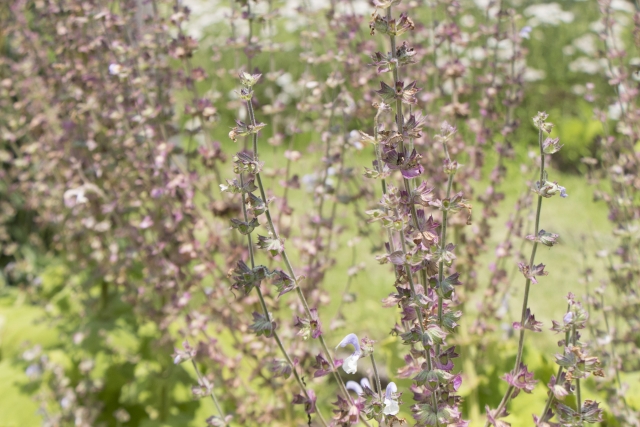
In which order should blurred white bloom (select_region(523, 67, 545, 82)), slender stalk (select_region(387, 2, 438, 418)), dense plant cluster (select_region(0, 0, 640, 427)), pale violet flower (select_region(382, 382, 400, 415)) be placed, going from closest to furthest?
1. slender stalk (select_region(387, 2, 438, 418))
2. pale violet flower (select_region(382, 382, 400, 415))
3. dense plant cluster (select_region(0, 0, 640, 427))
4. blurred white bloom (select_region(523, 67, 545, 82))

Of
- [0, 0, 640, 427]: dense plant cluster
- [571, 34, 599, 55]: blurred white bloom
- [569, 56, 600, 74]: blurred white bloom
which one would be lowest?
[569, 56, 600, 74]: blurred white bloom

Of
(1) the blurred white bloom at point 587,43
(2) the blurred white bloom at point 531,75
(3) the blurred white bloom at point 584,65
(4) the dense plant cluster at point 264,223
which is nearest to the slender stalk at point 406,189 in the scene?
(4) the dense plant cluster at point 264,223

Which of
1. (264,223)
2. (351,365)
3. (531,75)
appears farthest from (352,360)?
(531,75)

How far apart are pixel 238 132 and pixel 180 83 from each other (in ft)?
4.32

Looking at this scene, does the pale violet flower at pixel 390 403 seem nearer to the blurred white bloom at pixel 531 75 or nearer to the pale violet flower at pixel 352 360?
the pale violet flower at pixel 352 360

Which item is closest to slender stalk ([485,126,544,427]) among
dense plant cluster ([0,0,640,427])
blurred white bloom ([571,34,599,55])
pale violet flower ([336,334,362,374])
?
dense plant cluster ([0,0,640,427])

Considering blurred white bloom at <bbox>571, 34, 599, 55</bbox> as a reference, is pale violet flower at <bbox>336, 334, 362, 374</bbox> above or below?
above

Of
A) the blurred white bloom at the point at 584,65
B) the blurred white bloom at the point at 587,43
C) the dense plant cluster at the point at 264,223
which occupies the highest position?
the dense plant cluster at the point at 264,223

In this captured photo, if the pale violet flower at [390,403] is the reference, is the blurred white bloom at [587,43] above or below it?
below

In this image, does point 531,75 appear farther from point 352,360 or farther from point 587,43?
point 352,360

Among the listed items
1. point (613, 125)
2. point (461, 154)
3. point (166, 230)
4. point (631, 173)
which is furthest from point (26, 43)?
point (613, 125)

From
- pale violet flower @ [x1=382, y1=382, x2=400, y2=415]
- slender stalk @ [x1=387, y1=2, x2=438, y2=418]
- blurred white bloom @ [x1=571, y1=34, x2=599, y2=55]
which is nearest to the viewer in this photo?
slender stalk @ [x1=387, y1=2, x2=438, y2=418]

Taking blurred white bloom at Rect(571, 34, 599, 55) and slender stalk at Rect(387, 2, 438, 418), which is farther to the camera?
blurred white bloom at Rect(571, 34, 599, 55)

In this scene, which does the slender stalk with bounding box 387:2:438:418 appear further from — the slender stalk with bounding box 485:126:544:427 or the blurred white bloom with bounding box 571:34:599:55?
the blurred white bloom with bounding box 571:34:599:55
